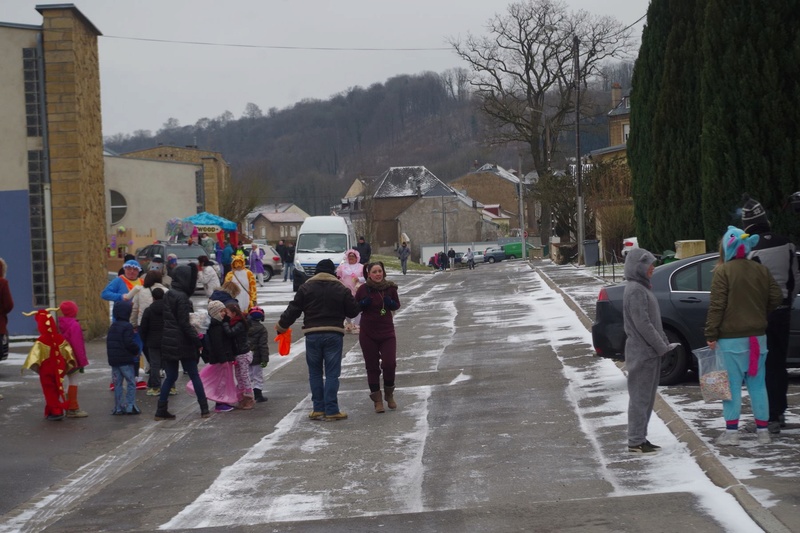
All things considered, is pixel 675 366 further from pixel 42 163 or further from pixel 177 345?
pixel 42 163

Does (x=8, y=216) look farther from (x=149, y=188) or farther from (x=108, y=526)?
(x=149, y=188)

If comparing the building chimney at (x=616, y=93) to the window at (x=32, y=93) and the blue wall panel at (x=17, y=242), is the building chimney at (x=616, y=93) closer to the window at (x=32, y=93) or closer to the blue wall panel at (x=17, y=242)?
the window at (x=32, y=93)

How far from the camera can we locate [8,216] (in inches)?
786

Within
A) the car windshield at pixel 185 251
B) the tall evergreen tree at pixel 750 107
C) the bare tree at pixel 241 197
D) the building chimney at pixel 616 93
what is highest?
the building chimney at pixel 616 93

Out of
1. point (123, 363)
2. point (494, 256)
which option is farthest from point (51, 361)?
point (494, 256)

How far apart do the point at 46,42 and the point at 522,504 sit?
52.2ft

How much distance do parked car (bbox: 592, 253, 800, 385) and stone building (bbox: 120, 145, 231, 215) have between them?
46.3 meters

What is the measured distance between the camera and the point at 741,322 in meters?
8.72

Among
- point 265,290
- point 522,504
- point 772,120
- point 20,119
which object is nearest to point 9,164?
point 20,119

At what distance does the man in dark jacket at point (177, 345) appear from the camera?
12.5 meters

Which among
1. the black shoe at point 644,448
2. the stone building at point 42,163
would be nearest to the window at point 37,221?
the stone building at point 42,163

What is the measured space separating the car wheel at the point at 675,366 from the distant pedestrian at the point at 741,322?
350 centimetres

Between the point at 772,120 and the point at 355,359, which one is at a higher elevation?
the point at 772,120

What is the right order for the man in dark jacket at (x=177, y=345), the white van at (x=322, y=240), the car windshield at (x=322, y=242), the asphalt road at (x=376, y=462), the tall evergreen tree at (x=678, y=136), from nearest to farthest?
1. the asphalt road at (x=376, y=462)
2. the man in dark jacket at (x=177, y=345)
3. the tall evergreen tree at (x=678, y=136)
4. the white van at (x=322, y=240)
5. the car windshield at (x=322, y=242)
